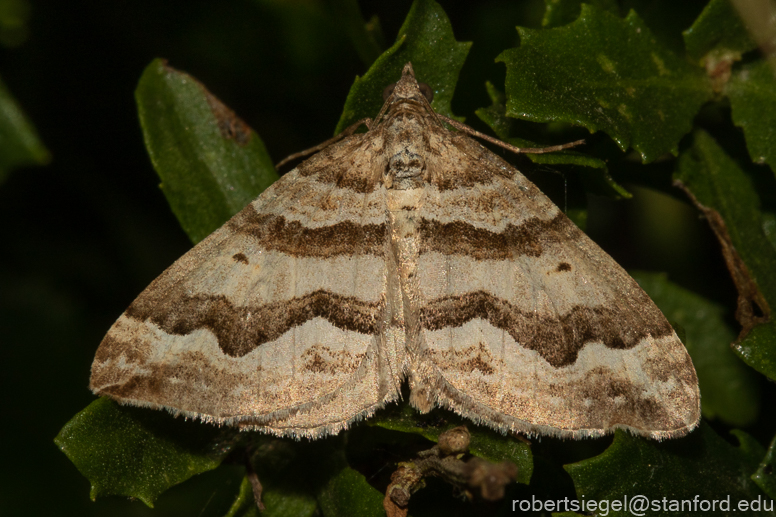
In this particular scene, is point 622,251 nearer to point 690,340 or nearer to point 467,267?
point 690,340

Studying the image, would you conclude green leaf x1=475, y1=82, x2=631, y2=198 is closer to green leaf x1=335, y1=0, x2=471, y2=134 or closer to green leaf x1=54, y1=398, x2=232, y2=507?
green leaf x1=335, y1=0, x2=471, y2=134

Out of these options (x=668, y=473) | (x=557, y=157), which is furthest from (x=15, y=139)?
(x=668, y=473)

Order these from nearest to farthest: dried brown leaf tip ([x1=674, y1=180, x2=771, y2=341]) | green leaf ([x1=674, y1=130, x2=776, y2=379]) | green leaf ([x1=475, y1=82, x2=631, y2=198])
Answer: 1. green leaf ([x1=475, y1=82, x2=631, y2=198])
2. dried brown leaf tip ([x1=674, y1=180, x2=771, y2=341])
3. green leaf ([x1=674, y1=130, x2=776, y2=379])

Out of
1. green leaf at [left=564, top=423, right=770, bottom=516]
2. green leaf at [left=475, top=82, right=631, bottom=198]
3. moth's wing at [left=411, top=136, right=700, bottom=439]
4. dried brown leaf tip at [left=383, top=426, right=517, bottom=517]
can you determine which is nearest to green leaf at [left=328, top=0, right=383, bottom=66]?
green leaf at [left=475, top=82, right=631, bottom=198]

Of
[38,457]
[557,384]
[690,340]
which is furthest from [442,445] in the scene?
[38,457]

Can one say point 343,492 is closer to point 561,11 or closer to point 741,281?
point 741,281

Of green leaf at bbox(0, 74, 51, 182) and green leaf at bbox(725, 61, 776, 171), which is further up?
green leaf at bbox(0, 74, 51, 182)
